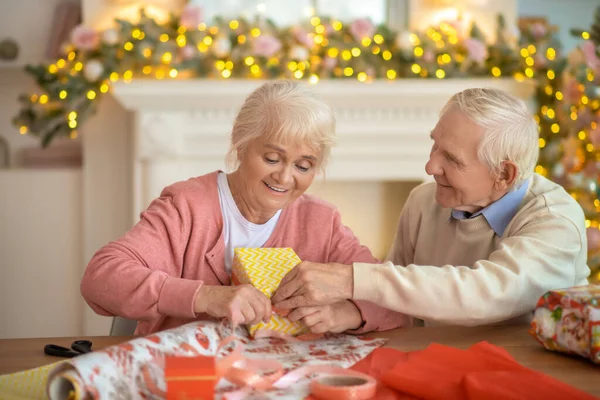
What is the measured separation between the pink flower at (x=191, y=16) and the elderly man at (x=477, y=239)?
1.87 metres

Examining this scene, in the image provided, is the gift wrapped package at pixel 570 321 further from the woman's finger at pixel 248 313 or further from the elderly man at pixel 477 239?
the woman's finger at pixel 248 313

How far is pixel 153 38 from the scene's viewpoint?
338cm

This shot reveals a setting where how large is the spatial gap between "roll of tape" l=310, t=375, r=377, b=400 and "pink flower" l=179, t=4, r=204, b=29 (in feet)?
8.61

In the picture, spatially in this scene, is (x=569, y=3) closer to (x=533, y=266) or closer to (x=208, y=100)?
(x=208, y=100)

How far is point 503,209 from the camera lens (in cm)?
174

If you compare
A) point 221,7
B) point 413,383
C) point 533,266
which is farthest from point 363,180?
point 413,383

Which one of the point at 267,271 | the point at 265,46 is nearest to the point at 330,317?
the point at 267,271

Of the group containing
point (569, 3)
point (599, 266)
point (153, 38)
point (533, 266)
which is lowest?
point (599, 266)

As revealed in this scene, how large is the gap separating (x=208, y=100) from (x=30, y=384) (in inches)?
96.6

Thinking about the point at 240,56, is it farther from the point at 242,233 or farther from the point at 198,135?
the point at 242,233

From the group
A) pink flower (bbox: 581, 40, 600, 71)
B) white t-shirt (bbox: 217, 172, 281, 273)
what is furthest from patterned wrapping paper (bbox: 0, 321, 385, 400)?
pink flower (bbox: 581, 40, 600, 71)

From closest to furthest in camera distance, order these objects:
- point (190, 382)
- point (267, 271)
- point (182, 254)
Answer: point (190, 382), point (267, 271), point (182, 254)

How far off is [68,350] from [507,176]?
1.05 meters

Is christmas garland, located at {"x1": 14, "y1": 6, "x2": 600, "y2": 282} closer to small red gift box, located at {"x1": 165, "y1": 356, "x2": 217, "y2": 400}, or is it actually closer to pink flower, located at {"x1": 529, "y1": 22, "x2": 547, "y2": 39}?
pink flower, located at {"x1": 529, "y1": 22, "x2": 547, "y2": 39}
